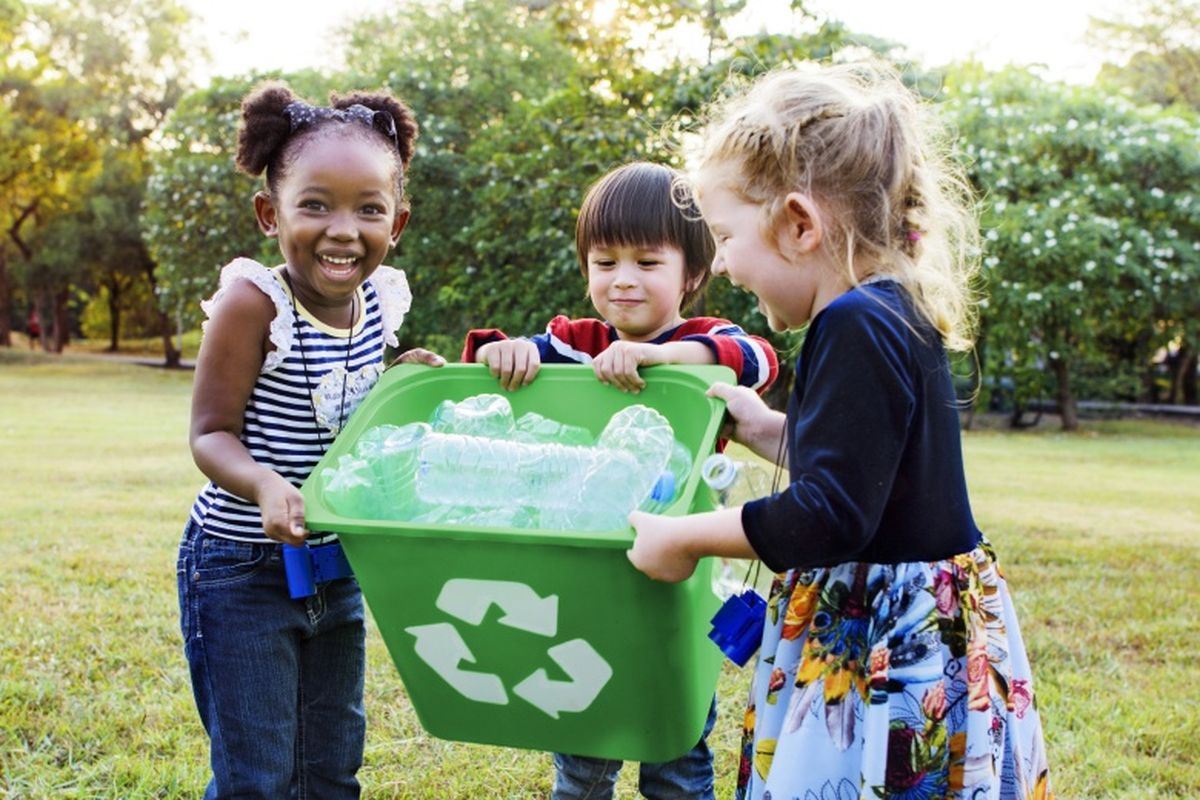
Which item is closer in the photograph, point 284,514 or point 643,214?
point 284,514

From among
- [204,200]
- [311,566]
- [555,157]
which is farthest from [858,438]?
[204,200]

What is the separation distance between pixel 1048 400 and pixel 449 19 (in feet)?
37.3

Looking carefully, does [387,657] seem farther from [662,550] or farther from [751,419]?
[662,550]

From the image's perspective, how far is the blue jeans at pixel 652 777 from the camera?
6.56 feet

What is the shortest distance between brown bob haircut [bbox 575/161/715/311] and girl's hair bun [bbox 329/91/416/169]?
35cm

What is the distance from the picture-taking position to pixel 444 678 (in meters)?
1.66

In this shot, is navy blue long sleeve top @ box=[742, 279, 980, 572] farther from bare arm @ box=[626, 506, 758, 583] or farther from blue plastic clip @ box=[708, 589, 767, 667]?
blue plastic clip @ box=[708, 589, 767, 667]

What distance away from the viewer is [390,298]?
2.06m

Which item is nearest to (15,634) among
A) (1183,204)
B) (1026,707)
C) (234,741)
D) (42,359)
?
(234,741)

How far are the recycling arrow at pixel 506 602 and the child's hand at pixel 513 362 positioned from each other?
45cm

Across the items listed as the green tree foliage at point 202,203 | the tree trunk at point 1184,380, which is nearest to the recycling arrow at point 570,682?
the green tree foliage at point 202,203

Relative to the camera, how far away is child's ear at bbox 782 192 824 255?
1419 mm

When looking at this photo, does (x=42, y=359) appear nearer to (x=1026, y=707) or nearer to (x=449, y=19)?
(x=449, y=19)

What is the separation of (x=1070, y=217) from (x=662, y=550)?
40.2ft
